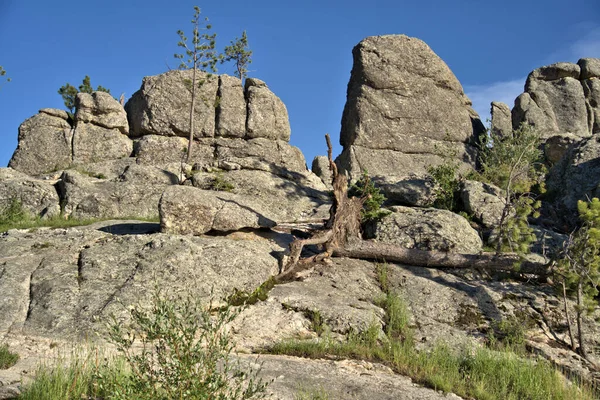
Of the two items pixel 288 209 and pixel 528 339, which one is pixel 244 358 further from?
pixel 288 209

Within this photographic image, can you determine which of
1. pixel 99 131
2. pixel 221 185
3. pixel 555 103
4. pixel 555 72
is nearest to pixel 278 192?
pixel 221 185

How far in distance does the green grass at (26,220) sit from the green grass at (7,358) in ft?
38.4

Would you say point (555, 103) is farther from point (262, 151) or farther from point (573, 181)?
point (262, 151)

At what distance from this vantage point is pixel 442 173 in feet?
82.3

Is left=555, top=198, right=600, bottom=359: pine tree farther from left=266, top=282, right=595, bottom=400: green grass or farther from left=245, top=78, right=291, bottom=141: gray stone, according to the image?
left=245, top=78, right=291, bottom=141: gray stone

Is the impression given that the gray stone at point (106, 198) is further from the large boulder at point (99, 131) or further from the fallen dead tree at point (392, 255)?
the fallen dead tree at point (392, 255)

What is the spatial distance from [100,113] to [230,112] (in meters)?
8.73

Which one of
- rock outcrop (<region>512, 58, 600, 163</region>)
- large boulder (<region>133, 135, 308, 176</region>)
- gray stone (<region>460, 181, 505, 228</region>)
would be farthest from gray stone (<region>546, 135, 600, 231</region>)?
large boulder (<region>133, 135, 308, 176</region>)

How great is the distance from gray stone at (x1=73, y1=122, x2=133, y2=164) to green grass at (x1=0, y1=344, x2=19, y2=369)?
2433cm

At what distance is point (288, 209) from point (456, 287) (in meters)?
11.2

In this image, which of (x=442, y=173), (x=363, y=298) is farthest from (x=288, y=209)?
(x=363, y=298)

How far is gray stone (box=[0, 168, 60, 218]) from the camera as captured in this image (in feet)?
75.2

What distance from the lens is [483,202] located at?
75.0 ft

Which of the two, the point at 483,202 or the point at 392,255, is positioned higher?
the point at 483,202
